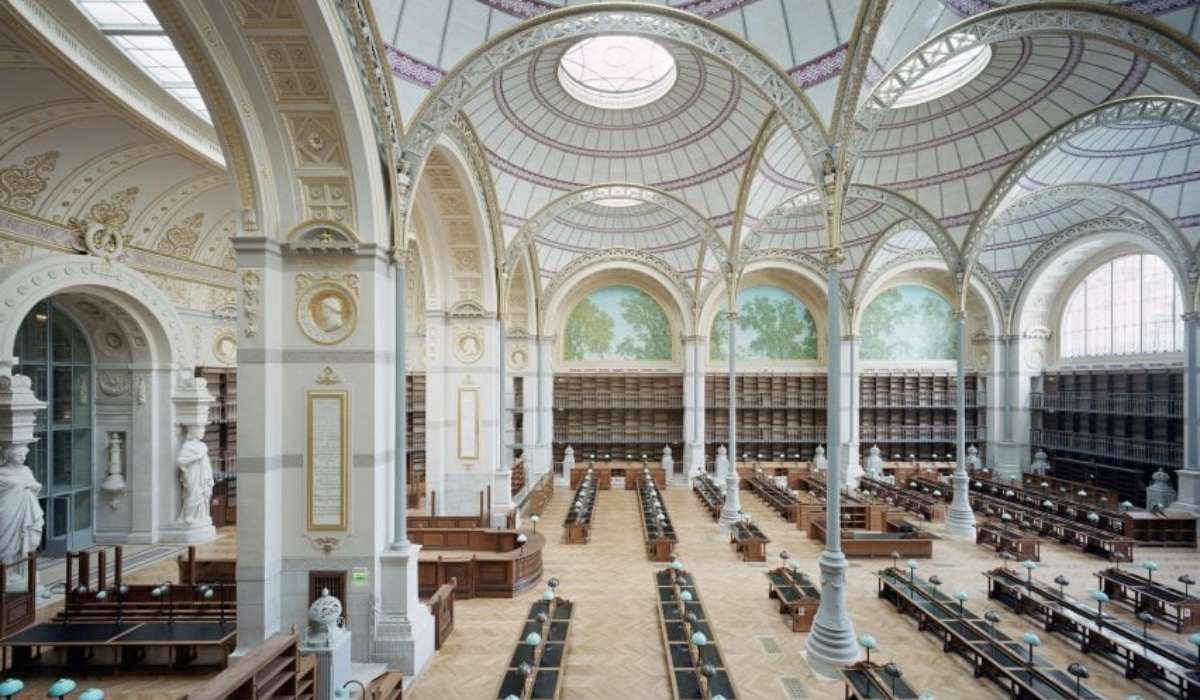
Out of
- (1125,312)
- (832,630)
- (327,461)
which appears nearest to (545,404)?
(327,461)

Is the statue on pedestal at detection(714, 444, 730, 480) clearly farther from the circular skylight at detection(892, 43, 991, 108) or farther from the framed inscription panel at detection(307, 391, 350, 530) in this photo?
the framed inscription panel at detection(307, 391, 350, 530)

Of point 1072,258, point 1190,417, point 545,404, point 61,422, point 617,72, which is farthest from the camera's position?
point 545,404

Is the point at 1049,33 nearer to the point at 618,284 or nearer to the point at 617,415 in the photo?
the point at 618,284

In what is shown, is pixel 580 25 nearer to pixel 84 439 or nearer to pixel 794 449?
pixel 84 439

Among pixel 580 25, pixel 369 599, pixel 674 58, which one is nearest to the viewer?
pixel 369 599

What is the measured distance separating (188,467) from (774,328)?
2277 cm

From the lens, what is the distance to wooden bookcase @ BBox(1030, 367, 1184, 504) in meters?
20.4

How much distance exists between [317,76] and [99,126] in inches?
242

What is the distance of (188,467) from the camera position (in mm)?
15438

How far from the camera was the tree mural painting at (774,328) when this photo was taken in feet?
90.6

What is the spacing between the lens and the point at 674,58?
46.3 feet

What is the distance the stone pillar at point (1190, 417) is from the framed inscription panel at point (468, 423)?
822 inches

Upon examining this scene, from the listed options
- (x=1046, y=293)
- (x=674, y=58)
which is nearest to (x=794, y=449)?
(x=1046, y=293)

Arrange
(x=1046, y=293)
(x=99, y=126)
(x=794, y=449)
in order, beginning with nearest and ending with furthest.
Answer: (x=99, y=126)
(x=1046, y=293)
(x=794, y=449)
